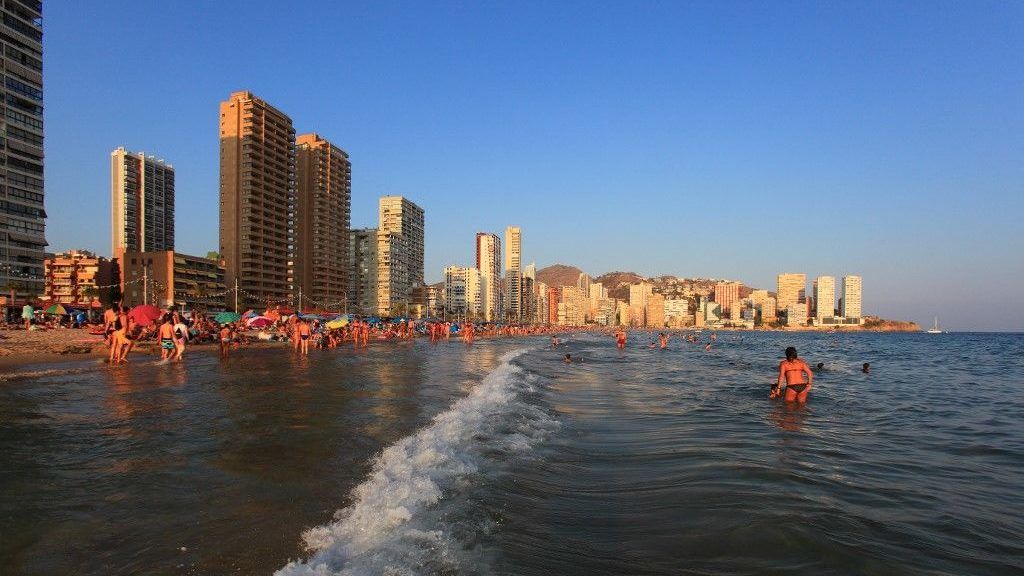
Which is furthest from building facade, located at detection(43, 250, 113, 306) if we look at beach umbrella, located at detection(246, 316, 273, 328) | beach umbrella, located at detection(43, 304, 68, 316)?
beach umbrella, located at detection(246, 316, 273, 328)

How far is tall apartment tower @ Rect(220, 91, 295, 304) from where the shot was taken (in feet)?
334

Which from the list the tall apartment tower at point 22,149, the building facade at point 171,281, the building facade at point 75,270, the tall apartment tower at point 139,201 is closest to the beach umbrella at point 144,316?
the tall apartment tower at point 22,149

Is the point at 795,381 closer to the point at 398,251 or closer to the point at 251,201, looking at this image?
the point at 251,201

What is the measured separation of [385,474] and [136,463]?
8.77 feet

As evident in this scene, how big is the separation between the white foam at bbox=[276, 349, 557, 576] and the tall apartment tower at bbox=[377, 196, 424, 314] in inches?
5553

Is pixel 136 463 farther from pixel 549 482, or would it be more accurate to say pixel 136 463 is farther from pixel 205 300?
pixel 205 300

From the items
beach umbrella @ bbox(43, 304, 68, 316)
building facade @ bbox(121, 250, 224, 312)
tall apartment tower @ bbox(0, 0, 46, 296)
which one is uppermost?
tall apartment tower @ bbox(0, 0, 46, 296)

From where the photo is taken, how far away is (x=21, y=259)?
209 feet

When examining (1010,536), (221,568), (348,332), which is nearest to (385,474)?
(221,568)

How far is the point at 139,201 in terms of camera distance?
13638 centimetres

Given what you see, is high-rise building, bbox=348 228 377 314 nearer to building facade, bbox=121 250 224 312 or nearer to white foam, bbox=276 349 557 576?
building facade, bbox=121 250 224 312

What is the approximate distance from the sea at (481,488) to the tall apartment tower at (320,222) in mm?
114911

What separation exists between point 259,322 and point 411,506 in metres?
40.8

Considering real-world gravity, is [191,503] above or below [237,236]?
below
